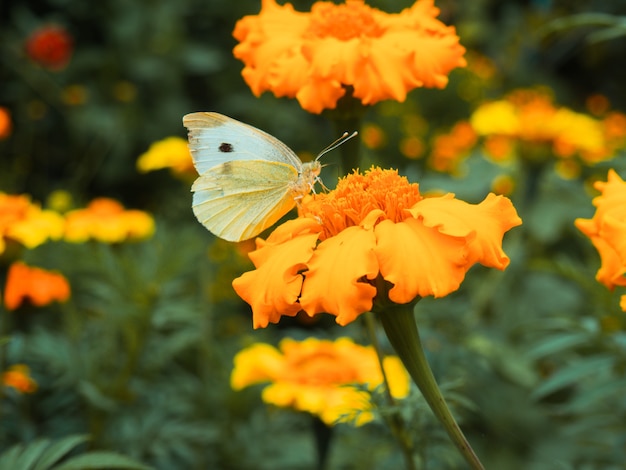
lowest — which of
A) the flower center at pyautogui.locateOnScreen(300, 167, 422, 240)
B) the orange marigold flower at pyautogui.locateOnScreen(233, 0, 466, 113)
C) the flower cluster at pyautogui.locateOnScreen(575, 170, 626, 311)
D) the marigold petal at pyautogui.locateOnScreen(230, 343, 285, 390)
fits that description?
the marigold petal at pyautogui.locateOnScreen(230, 343, 285, 390)

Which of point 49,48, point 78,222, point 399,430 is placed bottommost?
point 399,430

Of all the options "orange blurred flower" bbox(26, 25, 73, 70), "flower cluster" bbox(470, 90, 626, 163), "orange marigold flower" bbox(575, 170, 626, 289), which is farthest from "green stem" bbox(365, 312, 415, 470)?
"orange blurred flower" bbox(26, 25, 73, 70)

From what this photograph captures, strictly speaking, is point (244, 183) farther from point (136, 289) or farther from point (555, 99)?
point (555, 99)

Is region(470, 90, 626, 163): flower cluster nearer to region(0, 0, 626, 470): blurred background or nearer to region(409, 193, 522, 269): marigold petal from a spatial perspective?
region(0, 0, 626, 470): blurred background

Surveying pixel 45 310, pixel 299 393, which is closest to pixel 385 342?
pixel 299 393

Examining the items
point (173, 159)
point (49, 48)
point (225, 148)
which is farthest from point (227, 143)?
point (49, 48)

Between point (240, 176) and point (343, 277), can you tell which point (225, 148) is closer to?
point (240, 176)
